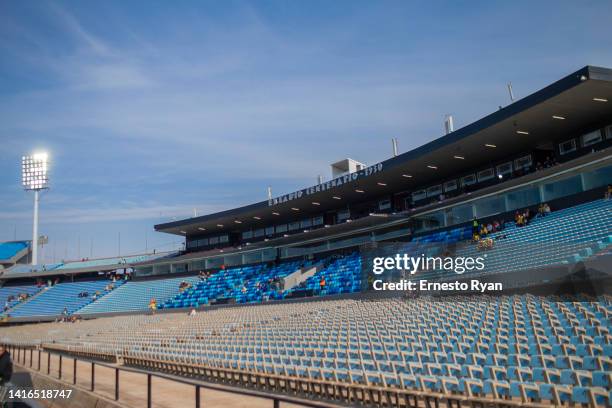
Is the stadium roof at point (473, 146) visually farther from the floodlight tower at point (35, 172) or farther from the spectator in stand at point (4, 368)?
the floodlight tower at point (35, 172)

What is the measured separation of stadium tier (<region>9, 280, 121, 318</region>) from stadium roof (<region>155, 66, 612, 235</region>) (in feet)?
48.4

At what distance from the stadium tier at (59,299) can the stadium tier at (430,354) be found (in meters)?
30.6

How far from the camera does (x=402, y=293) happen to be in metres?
22.7

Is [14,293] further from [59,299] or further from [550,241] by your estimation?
[550,241]

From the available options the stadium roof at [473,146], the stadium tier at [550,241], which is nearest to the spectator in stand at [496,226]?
the stadium tier at [550,241]

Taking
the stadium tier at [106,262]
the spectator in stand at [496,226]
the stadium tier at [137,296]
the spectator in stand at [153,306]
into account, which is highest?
the stadium tier at [106,262]

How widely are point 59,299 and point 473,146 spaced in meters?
40.9

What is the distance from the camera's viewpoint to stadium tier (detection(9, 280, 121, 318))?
1789 inches

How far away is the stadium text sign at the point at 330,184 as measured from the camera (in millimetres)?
30630

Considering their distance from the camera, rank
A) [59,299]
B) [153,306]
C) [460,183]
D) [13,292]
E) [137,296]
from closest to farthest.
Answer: [460,183]
[153,306]
[137,296]
[59,299]
[13,292]

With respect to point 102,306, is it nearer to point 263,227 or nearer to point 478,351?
point 263,227

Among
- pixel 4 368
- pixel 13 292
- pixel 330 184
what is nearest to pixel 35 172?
pixel 13 292

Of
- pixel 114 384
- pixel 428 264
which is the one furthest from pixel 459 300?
pixel 114 384

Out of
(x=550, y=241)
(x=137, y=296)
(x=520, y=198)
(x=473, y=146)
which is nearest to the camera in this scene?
(x=550, y=241)
